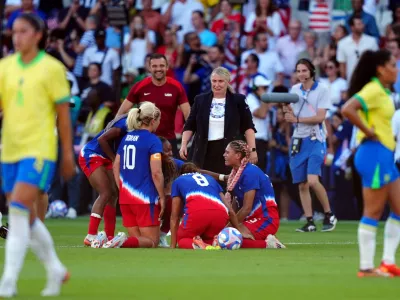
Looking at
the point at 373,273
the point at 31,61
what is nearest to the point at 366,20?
the point at 373,273

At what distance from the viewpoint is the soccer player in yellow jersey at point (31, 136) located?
853 cm

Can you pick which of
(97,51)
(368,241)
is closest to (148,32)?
(97,51)

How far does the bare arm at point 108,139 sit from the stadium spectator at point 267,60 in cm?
890

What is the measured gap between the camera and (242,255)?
1237 centimetres

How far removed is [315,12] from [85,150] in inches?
413

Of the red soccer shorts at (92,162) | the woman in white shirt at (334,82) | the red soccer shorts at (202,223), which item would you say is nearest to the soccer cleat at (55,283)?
the red soccer shorts at (202,223)

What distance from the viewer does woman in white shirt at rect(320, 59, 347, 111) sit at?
74.0 feet

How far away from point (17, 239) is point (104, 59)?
1604cm

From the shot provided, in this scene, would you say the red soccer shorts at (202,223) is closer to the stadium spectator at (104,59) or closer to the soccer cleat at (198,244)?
the soccer cleat at (198,244)

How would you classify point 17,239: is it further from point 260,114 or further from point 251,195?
point 260,114

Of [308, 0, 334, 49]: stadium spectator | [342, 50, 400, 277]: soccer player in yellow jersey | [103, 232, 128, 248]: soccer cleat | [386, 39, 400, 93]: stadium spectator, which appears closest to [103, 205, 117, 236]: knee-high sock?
[103, 232, 128, 248]: soccer cleat

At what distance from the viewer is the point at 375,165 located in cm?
973

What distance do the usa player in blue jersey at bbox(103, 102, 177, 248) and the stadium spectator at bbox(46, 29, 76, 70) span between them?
11.1 m

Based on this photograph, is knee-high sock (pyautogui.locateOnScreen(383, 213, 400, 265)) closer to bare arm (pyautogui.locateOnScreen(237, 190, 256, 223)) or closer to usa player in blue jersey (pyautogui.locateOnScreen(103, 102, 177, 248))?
bare arm (pyautogui.locateOnScreen(237, 190, 256, 223))
